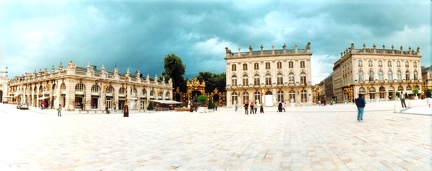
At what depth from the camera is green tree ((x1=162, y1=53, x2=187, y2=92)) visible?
2689 inches

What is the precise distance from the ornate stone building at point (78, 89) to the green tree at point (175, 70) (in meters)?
11.9

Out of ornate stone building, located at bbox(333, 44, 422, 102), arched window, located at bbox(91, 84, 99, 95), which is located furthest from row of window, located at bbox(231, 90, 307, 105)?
arched window, located at bbox(91, 84, 99, 95)

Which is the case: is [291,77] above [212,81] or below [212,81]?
below

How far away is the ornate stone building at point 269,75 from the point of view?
6244 centimetres

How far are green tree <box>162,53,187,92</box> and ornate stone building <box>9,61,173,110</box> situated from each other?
11860mm

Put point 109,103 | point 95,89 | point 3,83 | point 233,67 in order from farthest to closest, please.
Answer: point 233,67 < point 3,83 < point 109,103 < point 95,89

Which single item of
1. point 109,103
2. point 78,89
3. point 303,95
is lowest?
point 109,103

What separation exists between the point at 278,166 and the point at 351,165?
4.63 feet

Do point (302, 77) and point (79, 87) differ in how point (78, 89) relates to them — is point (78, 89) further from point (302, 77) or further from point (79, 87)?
point (302, 77)

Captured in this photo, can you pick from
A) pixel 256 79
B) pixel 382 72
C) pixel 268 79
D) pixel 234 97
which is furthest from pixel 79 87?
pixel 382 72

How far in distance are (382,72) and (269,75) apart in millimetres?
30035

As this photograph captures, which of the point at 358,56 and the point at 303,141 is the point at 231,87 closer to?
the point at 358,56

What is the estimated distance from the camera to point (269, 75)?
212 feet

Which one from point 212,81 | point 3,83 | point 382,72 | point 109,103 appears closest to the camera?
point 109,103
